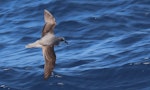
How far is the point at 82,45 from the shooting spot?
18688mm

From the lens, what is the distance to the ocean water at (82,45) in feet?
52.8

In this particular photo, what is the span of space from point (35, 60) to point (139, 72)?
141 inches

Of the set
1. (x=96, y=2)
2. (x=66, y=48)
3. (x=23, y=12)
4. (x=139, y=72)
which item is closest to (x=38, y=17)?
(x=23, y=12)

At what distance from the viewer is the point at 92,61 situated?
57.0 feet

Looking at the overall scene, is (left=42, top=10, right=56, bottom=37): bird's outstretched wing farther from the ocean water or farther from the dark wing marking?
the ocean water

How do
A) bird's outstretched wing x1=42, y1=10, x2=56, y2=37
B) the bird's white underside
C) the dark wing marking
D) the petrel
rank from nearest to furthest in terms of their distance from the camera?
1. the dark wing marking
2. the petrel
3. the bird's white underside
4. bird's outstretched wing x1=42, y1=10, x2=56, y2=37

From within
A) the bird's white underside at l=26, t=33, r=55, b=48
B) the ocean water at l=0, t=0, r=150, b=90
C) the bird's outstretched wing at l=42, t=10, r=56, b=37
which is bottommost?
the ocean water at l=0, t=0, r=150, b=90

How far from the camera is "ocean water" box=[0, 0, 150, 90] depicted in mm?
16094

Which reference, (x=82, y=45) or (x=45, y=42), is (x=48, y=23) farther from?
(x=82, y=45)

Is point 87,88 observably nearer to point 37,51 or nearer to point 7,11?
point 37,51

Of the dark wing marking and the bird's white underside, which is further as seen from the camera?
the bird's white underside

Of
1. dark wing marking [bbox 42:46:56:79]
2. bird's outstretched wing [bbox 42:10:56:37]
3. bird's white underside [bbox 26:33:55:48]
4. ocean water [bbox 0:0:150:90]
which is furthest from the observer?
ocean water [bbox 0:0:150:90]

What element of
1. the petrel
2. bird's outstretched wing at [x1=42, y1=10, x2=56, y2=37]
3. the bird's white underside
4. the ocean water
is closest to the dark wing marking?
the petrel

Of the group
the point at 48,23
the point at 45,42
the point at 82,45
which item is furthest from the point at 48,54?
the point at 82,45
